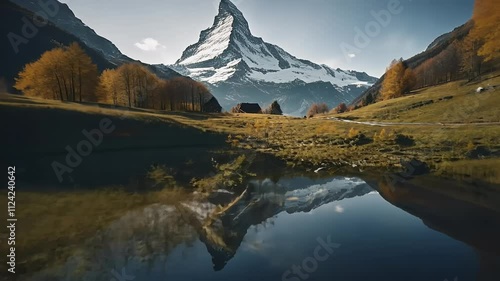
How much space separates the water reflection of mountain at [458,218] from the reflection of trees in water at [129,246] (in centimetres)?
1507

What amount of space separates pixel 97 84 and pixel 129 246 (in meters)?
83.3

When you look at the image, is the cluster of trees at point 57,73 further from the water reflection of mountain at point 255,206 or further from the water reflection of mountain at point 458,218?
the water reflection of mountain at point 458,218

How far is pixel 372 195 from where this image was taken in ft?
89.1

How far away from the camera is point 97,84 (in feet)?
285

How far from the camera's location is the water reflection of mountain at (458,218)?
15000 mm

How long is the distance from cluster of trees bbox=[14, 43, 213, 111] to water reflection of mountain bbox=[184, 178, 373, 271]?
68.5 meters

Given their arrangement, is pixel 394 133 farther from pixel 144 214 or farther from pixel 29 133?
pixel 29 133

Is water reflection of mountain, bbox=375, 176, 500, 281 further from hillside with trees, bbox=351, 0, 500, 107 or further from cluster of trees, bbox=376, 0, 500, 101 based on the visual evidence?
hillside with trees, bbox=351, 0, 500, 107

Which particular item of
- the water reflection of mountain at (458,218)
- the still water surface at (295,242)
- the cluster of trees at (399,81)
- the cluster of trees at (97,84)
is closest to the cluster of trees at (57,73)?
the cluster of trees at (97,84)

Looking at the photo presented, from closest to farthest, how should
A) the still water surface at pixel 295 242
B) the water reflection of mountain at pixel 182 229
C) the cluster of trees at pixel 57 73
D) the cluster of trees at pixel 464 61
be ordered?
1. the still water surface at pixel 295 242
2. the water reflection of mountain at pixel 182 229
3. the cluster of trees at pixel 464 61
4. the cluster of trees at pixel 57 73

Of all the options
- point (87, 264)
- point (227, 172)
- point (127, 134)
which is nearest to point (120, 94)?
point (127, 134)

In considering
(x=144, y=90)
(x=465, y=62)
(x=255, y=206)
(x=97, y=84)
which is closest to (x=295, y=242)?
(x=255, y=206)

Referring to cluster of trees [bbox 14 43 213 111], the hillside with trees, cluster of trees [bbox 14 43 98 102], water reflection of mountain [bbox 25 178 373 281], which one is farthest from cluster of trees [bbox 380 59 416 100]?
cluster of trees [bbox 14 43 98 102]

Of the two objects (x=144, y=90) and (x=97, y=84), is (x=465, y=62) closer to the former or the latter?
(x=144, y=90)
